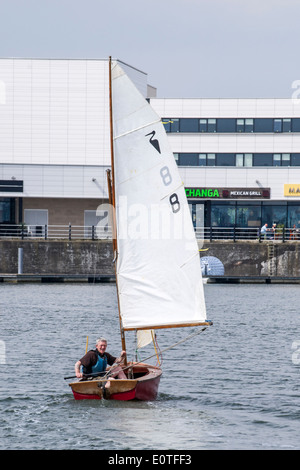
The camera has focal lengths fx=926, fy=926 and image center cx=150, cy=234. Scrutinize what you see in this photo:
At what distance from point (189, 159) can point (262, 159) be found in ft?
19.9

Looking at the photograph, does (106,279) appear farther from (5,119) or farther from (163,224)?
(163,224)

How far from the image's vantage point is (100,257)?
2616 inches

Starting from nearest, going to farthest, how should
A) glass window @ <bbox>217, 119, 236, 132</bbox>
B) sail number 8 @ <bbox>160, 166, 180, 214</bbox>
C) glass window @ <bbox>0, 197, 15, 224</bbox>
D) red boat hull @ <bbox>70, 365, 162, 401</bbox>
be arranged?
red boat hull @ <bbox>70, 365, 162, 401</bbox>
sail number 8 @ <bbox>160, 166, 180, 214</bbox>
glass window @ <bbox>0, 197, 15, 224</bbox>
glass window @ <bbox>217, 119, 236, 132</bbox>

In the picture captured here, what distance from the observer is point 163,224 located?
22203 millimetres

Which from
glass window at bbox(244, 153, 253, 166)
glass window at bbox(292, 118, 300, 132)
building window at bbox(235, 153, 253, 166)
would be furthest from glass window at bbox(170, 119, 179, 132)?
glass window at bbox(292, 118, 300, 132)

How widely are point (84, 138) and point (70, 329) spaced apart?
39948mm

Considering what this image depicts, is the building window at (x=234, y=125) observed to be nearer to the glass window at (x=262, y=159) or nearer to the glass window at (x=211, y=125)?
the glass window at (x=211, y=125)

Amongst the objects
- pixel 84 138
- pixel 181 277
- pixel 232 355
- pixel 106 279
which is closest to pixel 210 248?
pixel 106 279

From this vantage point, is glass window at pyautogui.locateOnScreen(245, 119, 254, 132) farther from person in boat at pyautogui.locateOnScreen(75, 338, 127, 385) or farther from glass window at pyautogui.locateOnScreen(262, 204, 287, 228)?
person in boat at pyautogui.locateOnScreen(75, 338, 127, 385)

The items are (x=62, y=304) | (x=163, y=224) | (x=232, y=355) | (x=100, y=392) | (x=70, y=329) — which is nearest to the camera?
(x=100, y=392)

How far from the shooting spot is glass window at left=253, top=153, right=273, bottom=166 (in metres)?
76.6

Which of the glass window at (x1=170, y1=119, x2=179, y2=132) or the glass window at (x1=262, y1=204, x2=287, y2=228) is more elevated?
the glass window at (x1=170, y1=119, x2=179, y2=132)

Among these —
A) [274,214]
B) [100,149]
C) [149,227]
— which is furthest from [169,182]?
[274,214]

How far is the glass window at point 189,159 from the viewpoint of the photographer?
77.3 meters
